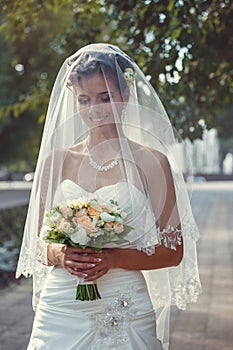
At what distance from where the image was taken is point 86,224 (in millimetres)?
2553

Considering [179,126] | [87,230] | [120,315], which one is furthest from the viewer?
[179,126]

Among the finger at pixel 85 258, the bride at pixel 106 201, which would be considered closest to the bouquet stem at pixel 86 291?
the bride at pixel 106 201

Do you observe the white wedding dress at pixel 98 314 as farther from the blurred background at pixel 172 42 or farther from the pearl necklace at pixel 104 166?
the blurred background at pixel 172 42

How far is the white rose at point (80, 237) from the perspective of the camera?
2535mm

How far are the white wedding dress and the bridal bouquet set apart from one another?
0.16m

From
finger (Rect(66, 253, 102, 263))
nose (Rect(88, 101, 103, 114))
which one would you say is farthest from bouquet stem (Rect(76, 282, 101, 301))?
nose (Rect(88, 101, 103, 114))

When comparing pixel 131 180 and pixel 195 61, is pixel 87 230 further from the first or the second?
pixel 195 61

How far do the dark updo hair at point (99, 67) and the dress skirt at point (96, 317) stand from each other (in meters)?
0.79

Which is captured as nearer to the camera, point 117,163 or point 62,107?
point 117,163

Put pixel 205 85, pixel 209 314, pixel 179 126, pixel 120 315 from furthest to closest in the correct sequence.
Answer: pixel 209 314, pixel 205 85, pixel 179 126, pixel 120 315

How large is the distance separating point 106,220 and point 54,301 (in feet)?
1.60

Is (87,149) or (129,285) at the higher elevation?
(87,149)

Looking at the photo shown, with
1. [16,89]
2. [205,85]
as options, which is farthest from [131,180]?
[16,89]

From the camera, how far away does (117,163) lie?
2869 mm
